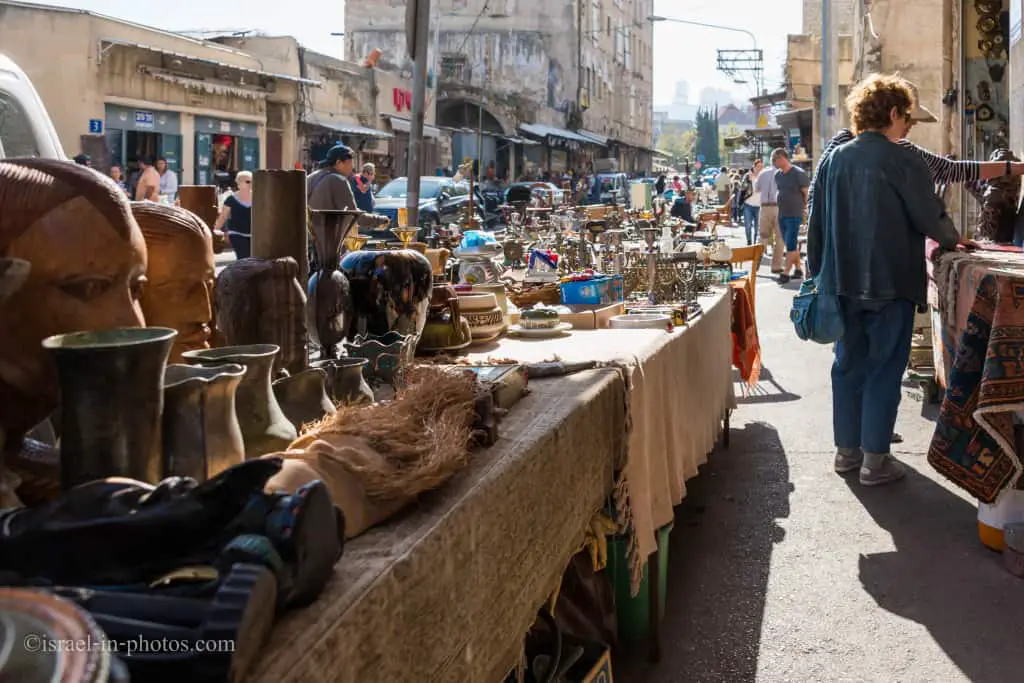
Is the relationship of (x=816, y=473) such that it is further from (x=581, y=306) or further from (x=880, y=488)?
(x=581, y=306)

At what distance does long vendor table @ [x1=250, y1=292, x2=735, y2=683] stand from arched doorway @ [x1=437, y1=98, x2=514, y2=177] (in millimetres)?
33191

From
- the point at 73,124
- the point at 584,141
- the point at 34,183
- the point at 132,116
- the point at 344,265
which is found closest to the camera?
the point at 34,183

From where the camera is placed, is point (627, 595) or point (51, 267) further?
point (627, 595)

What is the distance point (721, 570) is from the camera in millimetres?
3662

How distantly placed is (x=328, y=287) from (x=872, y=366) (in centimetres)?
306

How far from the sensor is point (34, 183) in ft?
4.16

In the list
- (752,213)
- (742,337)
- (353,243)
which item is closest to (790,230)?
(752,213)

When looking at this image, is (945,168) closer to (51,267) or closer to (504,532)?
(504,532)

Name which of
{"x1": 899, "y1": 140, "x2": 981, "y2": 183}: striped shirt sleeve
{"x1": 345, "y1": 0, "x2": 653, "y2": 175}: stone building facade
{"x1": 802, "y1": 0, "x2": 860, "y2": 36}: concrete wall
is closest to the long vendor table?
{"x1": 899, "y1": 140, "x2": 981, "y2": 183}: striped shirt sleeve

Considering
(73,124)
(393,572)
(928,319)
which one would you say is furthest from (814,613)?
(73,124)

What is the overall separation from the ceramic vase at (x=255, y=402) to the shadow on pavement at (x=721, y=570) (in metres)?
1.75

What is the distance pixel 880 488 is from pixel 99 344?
3.96 m

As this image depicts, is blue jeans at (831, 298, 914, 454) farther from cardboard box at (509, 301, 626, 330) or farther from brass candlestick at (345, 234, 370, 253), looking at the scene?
brass candlestick at (345, 234, 370, 253)

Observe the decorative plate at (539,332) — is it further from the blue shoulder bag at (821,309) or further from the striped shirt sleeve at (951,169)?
the striped shirt sleeve at (951,169)
